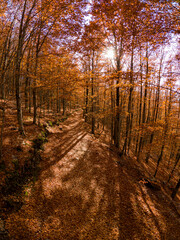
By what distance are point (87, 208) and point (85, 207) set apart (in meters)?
0.09

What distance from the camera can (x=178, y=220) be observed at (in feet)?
16.7

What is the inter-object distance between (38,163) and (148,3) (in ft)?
28.9

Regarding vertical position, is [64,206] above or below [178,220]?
above

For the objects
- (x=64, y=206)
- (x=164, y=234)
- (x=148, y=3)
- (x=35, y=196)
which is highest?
(x=148, y=3)

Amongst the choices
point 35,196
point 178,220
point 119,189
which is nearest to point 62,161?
point 35,196

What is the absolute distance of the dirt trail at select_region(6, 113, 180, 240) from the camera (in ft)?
11.3

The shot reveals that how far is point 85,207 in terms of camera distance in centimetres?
439

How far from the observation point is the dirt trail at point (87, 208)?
3.44 meters

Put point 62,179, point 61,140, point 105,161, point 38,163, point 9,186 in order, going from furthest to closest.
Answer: point 61,140 → point 105,161 → point 38,163 → point 62,179 → point 9,186

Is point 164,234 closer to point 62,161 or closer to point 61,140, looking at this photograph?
point 62,161

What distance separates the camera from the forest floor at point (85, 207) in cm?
342

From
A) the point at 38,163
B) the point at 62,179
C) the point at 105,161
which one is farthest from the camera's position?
the point at 105,161

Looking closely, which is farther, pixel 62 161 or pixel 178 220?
pixel 62 161

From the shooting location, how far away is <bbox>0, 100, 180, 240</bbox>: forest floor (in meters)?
3.42
